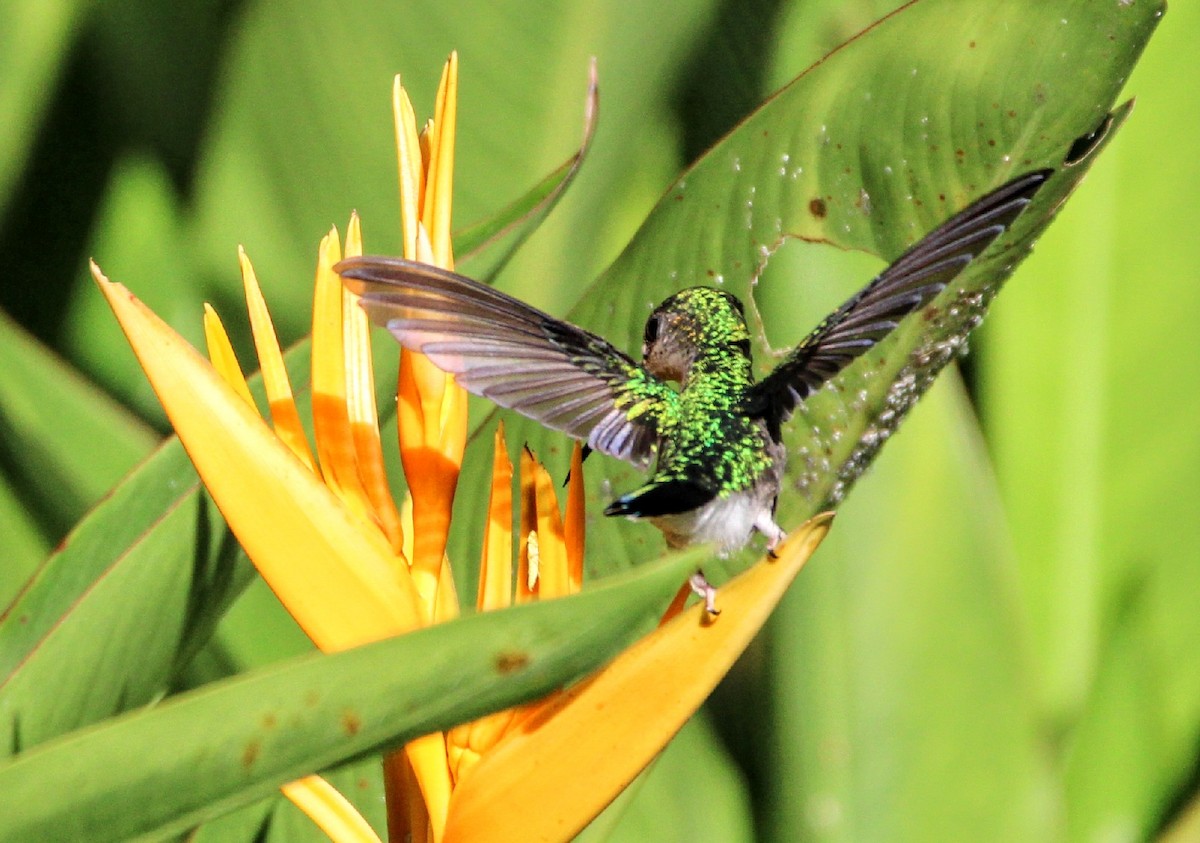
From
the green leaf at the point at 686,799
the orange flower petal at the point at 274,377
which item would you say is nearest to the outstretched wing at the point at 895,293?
the orange flower petal at the point at 274,377

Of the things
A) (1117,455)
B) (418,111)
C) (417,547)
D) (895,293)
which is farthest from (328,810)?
(1117,455)

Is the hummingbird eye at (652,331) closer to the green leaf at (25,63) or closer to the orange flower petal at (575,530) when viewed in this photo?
the orange flower petal at (575,530)

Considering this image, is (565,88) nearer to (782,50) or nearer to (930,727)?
(782,50)

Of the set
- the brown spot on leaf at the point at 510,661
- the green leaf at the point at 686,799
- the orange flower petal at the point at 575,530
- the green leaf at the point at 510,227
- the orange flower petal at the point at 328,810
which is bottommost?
the green leaf at the point at 686,799

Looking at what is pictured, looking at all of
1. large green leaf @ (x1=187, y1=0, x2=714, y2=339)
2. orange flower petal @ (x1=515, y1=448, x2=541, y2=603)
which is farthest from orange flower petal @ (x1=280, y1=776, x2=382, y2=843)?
large green leaf @ (x1=187, y1=0, x2=714, y2=339)

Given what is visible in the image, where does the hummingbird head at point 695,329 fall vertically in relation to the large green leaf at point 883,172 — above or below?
below

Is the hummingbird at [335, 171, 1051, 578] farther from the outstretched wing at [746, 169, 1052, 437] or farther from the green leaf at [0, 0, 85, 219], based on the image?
the green leaf at [0, 0, 85, 219]
